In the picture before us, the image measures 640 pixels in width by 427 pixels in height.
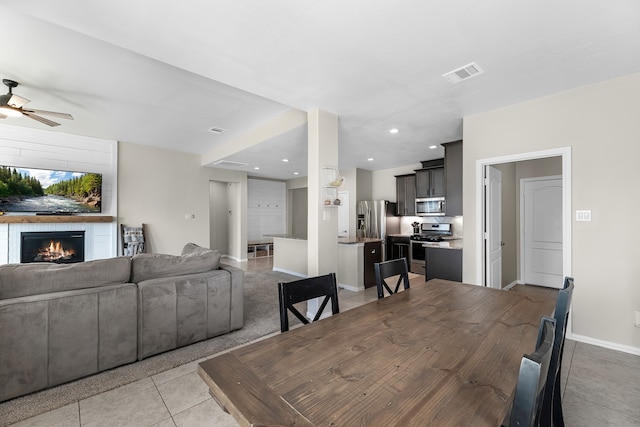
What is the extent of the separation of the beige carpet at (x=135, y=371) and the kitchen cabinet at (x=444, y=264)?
2601 mm

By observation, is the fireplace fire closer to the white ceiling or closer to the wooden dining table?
the white ceiling

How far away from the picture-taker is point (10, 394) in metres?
1.89

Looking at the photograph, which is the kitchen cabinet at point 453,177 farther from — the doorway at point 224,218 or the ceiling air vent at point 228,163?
the doorway at point 224,218

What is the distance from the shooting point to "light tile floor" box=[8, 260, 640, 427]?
5.71ft

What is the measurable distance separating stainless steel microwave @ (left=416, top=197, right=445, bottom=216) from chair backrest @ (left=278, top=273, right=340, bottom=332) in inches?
190

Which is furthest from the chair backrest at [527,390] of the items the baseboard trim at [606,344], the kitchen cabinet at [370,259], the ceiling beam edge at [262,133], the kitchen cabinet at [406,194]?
the kitchen cabinet at [406,194]

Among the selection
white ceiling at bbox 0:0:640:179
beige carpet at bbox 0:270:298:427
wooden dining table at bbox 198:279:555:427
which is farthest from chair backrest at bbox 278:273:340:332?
white ceiling at bbox 0:0:640:179

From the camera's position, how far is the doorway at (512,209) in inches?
116

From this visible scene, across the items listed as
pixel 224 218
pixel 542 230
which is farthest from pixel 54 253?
pixel 542 230

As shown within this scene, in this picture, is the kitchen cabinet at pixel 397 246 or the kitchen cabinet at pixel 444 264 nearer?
the kitchen cabinet at pixel 444 264

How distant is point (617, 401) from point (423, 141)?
3.86m

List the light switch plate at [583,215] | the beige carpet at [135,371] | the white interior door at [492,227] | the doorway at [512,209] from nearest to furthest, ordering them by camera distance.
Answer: the beige carpet at [135,371] < the light switch plate at [583,215] < the doorway at [512,209] < the white interior door at [492,227]

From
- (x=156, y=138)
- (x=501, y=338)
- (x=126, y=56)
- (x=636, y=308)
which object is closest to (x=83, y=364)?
(x=126, y=56)

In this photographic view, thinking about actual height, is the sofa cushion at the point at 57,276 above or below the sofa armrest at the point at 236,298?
above
